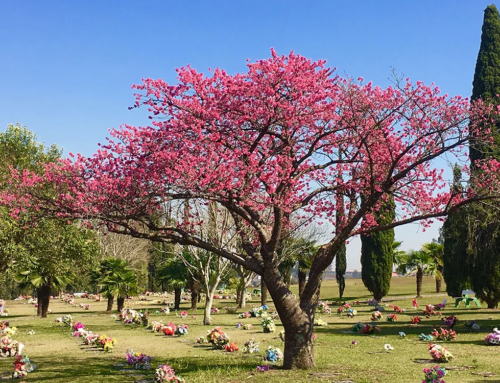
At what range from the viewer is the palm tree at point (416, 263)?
46.7 m

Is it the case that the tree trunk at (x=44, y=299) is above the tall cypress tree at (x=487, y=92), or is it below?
below

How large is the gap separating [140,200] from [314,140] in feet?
14.6

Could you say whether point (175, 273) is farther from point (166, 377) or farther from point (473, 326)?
point (166, 377)

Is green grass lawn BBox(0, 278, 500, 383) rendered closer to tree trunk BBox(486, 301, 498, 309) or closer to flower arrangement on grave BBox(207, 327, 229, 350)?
flower arrangement on grave BBox(207, 327, 229, 350)

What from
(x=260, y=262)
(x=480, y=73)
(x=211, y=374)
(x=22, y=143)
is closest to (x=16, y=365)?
(x=211, y=374)

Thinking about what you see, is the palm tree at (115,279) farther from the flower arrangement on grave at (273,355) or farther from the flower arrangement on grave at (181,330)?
the flower arrangement on grave at (273,355)

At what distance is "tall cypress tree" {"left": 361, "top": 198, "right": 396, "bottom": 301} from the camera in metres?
44.1

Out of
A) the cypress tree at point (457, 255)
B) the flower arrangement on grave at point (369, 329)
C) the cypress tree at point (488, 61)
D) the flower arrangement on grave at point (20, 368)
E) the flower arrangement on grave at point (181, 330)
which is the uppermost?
the cypress tree at point (488, 61)

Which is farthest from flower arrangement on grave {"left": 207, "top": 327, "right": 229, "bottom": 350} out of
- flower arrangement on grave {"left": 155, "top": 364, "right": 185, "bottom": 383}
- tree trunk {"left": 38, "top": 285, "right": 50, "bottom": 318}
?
tree trunk {"left": 38, "top": 285, "right": 50, "bottom": 318}

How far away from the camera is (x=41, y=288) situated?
3195 cm

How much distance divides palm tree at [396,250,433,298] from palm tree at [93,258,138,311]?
2703 centimetres

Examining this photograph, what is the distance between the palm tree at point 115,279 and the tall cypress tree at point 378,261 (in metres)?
21.7

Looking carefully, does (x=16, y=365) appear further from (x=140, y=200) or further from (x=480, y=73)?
(x=480, y=73)

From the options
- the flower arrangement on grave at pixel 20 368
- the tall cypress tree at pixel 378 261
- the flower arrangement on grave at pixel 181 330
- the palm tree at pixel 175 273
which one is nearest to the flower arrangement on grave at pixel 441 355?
the flower arrangement on grave at pixel 20 368
